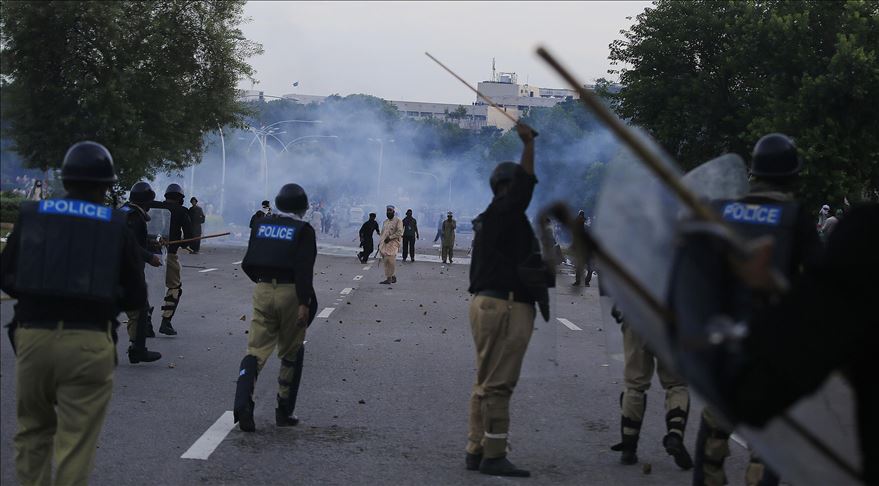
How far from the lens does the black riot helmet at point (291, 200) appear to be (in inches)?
314

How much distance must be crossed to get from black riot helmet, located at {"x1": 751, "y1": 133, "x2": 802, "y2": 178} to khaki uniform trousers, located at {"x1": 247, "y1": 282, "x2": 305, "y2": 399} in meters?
3.91

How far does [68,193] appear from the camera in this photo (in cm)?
472

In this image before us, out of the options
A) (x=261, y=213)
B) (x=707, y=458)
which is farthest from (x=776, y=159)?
(x=261, y=213)

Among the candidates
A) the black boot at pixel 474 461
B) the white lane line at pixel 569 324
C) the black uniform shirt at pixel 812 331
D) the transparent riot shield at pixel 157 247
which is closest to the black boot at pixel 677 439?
the black boot at pixel 474 461

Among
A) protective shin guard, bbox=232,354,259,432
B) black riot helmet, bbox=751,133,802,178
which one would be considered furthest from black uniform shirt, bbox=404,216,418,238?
black riot helmet, bbox=751,133,802,178

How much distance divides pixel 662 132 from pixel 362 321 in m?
24.2

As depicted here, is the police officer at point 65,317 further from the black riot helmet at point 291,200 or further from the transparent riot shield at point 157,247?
the transparent riot shield at point 157,247

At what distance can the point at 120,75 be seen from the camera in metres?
33.4

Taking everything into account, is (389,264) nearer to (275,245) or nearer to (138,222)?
(138,222)

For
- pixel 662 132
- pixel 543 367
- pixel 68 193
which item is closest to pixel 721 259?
pixel 68 193

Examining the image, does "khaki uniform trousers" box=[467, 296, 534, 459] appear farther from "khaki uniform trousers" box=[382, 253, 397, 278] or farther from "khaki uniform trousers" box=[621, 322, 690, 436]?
"khaki uniform trousers" box=[382, 253, 397, 278]

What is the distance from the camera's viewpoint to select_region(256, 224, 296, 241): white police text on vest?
7.89 m

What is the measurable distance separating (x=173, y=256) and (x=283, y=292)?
6155mm

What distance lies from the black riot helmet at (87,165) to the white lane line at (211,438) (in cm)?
246
